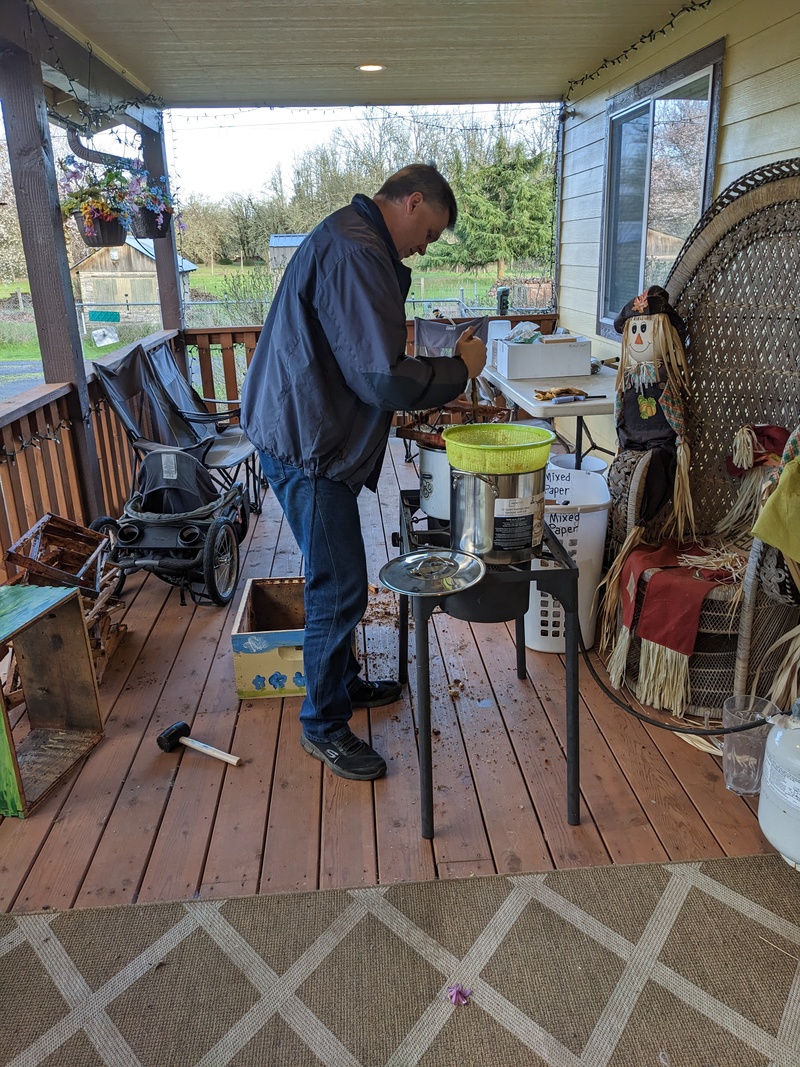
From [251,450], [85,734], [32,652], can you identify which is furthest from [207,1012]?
[251,450]

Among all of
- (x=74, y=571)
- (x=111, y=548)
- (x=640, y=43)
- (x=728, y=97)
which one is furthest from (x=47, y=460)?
(x=640, y=43)

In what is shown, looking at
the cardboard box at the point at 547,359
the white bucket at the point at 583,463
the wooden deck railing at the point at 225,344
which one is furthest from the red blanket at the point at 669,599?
the wooden deck railing at the point at 225,344

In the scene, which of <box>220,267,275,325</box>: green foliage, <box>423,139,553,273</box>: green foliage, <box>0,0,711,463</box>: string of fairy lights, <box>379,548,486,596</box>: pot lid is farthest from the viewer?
<box>220,267,275,325</box>: green foliage

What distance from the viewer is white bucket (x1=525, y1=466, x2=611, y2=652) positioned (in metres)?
2.59

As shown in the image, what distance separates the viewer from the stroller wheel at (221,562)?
3.03m

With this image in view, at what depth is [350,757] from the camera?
2146mm

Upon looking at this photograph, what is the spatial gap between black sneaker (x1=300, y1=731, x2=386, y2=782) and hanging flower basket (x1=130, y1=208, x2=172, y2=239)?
318 cm

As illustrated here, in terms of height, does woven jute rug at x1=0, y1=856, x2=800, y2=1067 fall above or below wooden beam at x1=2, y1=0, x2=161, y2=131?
below

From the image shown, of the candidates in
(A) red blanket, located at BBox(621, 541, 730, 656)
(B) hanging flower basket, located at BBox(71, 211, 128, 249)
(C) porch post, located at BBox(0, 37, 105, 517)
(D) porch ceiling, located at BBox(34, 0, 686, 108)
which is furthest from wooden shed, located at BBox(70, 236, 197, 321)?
(A) red blanket, located at BBox(621, 541, 730, 656)

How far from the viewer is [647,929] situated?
5.31 ft

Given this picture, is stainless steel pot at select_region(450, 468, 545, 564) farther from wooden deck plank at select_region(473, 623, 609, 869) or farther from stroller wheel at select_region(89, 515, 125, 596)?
stroller wheel at select_region(89, 515, 125, 596)

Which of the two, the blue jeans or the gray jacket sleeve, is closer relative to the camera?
the gray jacket sleeve

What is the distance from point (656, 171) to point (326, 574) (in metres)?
3.29

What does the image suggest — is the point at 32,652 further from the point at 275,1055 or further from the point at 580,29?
the point at 580,29
